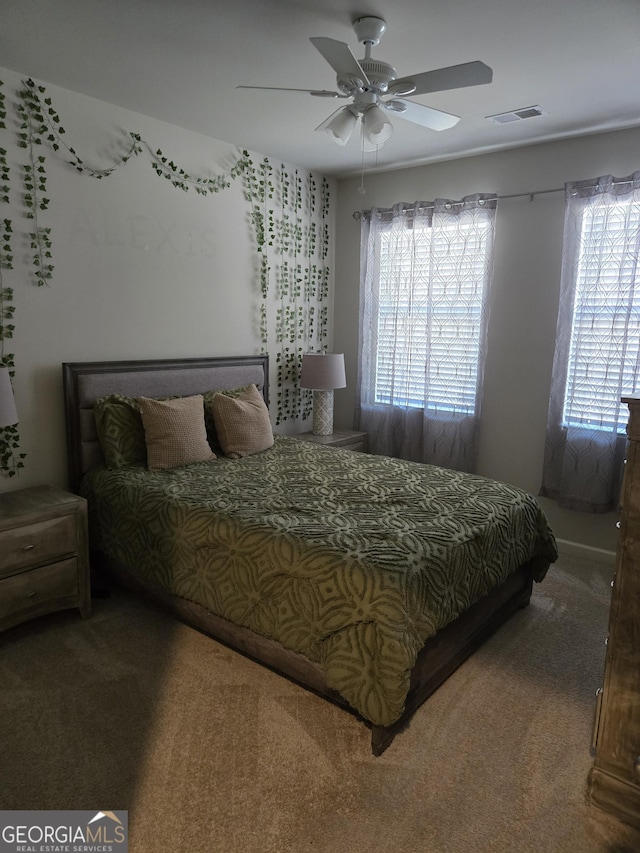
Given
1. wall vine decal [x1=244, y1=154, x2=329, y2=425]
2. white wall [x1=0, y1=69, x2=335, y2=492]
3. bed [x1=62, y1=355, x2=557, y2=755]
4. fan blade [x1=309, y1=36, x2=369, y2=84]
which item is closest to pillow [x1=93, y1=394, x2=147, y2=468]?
bed [x1=62, y1=355, x2=557, y2=755]

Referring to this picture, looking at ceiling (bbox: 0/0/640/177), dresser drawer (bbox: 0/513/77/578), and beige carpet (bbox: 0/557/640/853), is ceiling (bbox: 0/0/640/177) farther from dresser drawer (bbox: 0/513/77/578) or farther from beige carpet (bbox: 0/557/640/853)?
beige carpet (bbox: 0/557/640/853)

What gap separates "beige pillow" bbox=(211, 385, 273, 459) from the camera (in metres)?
3.52

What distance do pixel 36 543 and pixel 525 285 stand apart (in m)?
3.41

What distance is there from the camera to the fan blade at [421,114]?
246 cm

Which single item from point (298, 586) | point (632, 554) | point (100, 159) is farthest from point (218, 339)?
point (632, 554)

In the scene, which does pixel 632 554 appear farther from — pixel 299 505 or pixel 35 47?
pixel 35 47

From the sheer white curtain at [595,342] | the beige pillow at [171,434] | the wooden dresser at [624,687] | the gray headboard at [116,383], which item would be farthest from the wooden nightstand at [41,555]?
the sheer white curtain at [595,342]

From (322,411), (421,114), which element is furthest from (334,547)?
(322,411)

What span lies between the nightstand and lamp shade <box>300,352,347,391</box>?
40cm

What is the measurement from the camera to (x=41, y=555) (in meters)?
2.64

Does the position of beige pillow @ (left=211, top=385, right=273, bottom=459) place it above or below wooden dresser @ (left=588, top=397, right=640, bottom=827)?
above

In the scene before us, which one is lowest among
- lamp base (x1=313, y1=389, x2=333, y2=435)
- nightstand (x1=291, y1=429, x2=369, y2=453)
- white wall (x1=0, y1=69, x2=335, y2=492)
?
nightstand (x1=291, y1=429, x2=369, y2=453)

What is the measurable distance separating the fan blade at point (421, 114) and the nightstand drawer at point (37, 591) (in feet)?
8.63

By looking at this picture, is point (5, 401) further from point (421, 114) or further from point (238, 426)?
point (421, 114)
